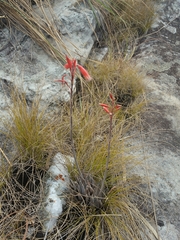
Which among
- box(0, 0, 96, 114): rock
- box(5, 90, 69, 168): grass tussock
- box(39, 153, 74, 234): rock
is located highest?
box(0, 0, 96, 114): rock

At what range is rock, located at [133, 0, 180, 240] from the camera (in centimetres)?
153

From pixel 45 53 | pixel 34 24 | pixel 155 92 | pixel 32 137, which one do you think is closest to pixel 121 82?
pixel 155 92

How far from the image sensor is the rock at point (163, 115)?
1527mm

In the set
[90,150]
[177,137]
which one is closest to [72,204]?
[90,150]

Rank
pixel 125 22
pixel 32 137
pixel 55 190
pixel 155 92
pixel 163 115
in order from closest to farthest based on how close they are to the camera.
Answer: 1. pixel 55 190
2. pixel 32 137
3. pixel 163 115
4. pixel 155 92
5. pixel 125 22

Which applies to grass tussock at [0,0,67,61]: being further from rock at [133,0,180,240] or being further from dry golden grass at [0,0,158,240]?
rock at [133,0,180,240]

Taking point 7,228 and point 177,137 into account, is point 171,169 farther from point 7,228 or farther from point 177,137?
point 7,228

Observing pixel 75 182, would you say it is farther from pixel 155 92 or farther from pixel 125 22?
pixel 125 22

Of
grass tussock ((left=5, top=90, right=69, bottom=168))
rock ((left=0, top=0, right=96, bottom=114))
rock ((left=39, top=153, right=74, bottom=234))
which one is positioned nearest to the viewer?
rock ((left=39, top=153, right=74, bottom=234))

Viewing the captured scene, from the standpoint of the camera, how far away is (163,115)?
6.75ft

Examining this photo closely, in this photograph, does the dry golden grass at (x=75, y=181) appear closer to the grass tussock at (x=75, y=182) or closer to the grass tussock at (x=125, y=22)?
the grass tussock at (x=75, y=182)

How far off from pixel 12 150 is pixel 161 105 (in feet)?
3.46

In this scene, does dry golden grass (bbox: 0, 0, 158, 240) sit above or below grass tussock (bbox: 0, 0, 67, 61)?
below

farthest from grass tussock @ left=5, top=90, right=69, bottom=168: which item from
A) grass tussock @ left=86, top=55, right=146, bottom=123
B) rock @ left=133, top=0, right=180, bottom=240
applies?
grass tussock @ left=86, top=55, right=146, bottom=123
